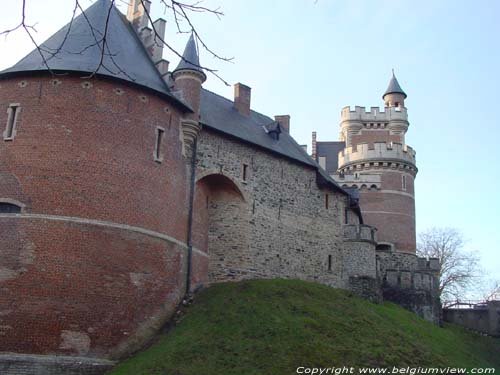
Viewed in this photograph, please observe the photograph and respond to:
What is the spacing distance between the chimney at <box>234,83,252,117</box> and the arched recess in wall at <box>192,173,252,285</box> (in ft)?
19.0

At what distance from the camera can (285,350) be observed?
16859mm

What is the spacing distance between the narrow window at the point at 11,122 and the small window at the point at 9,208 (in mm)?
2128

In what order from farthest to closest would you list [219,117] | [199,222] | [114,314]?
[219,117]
[199,222]
[114,314]

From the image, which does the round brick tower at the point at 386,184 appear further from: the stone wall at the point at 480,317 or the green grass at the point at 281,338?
the green grass at the point at 281,338

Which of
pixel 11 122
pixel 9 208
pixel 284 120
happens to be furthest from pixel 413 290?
pixel 11 122

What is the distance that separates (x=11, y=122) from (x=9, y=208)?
2.90 meters

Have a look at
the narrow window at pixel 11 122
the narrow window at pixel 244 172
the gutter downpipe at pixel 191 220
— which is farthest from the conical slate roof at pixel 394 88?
the narrow window at pixel 11 122

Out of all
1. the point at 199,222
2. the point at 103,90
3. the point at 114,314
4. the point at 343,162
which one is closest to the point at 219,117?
the point at 199,222

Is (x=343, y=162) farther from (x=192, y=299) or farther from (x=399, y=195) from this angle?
(x=192, y=299)

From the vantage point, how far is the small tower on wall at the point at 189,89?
72.5 ft

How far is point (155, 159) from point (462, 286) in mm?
32947

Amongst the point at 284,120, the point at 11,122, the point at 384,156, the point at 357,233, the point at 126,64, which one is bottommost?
the point at 357,233

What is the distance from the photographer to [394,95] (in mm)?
42188

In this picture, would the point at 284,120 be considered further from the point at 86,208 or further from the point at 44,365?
the point at 44,365
